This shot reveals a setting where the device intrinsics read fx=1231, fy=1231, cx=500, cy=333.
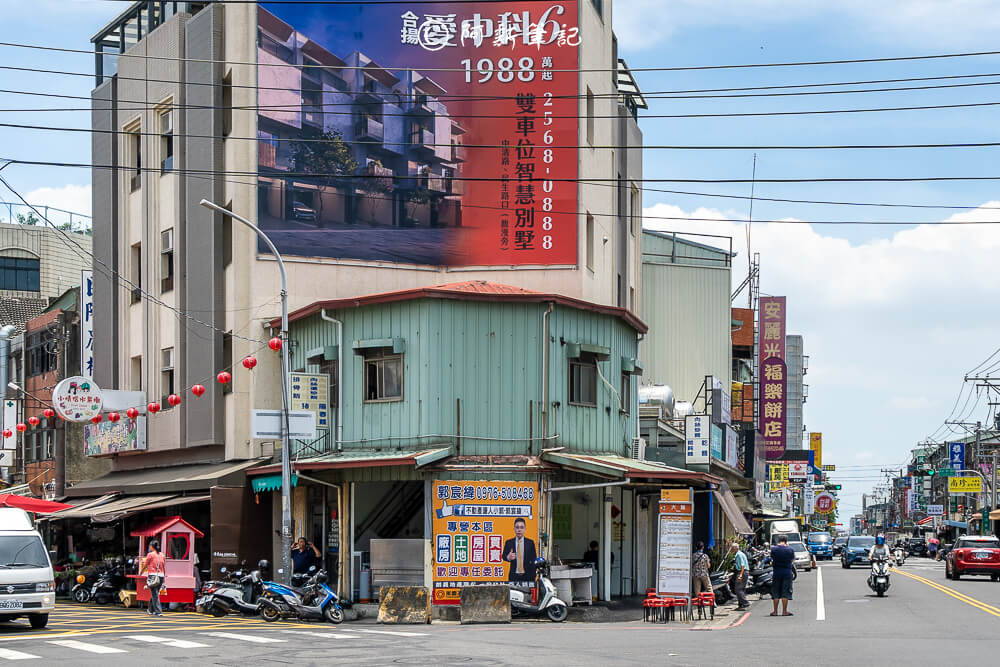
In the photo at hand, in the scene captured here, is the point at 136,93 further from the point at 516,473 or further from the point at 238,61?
the point at 516,473

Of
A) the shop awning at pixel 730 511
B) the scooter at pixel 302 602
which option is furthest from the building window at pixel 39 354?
the shop awning at pixel 730 511

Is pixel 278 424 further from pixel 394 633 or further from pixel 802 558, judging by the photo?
pixel 802 558

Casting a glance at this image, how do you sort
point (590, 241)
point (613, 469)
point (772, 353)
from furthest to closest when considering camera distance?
point (772, 353) < point (590, 241) < point (613, 469)

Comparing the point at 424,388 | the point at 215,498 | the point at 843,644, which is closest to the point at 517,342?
the point at 424,388

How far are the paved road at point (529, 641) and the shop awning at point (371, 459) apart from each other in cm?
363

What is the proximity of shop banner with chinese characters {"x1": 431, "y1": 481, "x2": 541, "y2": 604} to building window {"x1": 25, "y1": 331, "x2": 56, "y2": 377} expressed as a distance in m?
28.8

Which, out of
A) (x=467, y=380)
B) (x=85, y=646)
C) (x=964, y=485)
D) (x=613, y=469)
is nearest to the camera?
(x=85, y=646)

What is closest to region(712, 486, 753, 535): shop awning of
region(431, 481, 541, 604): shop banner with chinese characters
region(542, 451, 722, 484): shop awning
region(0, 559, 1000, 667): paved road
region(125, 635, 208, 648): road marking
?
region(0, 559, 1000, 667): paved road

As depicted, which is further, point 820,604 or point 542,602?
point 820,604

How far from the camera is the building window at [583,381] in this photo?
30.5 metres

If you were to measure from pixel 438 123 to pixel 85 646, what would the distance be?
22.3 meters

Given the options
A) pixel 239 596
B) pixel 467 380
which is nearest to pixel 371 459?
pixel 467 380

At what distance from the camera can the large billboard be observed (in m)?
37.2

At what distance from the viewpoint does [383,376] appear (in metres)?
30.1
